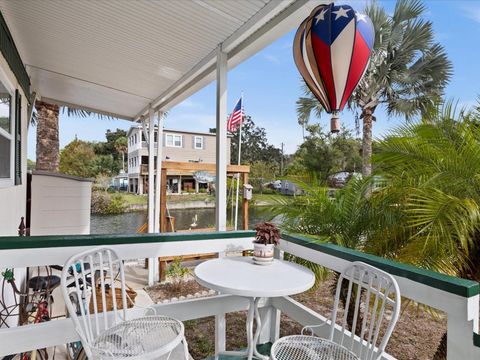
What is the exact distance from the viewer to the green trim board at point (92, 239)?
1.56 m

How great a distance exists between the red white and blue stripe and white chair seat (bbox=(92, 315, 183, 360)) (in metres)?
1.72

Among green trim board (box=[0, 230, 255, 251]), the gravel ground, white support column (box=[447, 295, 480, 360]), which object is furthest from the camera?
the gravel ground

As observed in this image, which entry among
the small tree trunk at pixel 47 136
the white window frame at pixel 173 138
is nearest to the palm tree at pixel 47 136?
the small tree trunk at pixel 47 136

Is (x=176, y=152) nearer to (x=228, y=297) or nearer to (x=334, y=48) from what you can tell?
(x=228, y=297)

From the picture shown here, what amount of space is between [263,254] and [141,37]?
2.32 m

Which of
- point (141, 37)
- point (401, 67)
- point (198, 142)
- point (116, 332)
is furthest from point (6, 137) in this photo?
point (198, 142)

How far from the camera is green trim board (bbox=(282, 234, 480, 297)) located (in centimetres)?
116

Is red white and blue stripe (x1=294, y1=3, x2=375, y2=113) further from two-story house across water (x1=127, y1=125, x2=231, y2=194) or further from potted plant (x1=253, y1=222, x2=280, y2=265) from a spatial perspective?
two-story house across water (x1=127, y1=125, x2=231, y2=194)

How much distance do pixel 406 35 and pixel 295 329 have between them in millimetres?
8645

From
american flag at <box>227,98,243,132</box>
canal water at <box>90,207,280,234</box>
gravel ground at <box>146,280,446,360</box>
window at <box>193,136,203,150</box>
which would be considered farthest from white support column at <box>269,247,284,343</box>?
window at <box>193,136,203,150</box>

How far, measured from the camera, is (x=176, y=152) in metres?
20.1

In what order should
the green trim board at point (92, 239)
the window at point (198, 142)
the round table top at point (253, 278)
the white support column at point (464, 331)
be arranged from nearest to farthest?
the white support column at point (464, 331) → the round table top at point (253, 278) → the green trim board at point (92, 239) → the window at point (198, 142)

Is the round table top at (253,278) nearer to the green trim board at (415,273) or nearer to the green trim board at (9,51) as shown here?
the green trim board at (415,273)

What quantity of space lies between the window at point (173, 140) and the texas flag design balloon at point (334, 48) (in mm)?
18522
